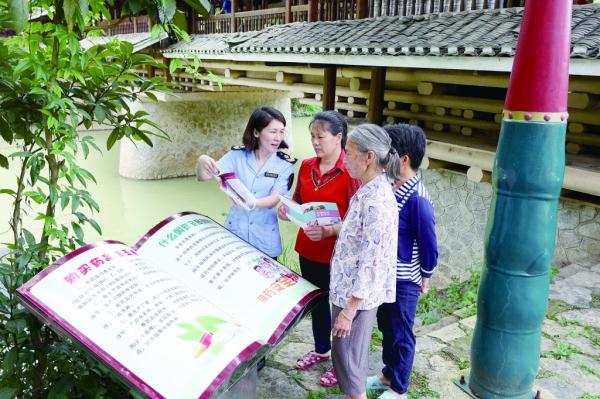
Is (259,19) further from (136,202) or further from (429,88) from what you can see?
(136,202)

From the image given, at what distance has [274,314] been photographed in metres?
1.82

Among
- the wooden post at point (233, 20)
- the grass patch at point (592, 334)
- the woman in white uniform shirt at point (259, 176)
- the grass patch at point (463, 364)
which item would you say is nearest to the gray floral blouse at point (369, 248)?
the woman in white uniform shirt at point (259, 176)

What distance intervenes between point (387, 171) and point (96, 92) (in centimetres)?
117

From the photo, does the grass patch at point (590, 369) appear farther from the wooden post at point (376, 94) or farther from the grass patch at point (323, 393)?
the wooden post at point (376, 94)

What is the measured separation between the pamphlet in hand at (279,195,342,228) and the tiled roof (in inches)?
47.1

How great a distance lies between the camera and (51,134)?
5.99 feet

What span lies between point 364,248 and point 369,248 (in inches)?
0.8

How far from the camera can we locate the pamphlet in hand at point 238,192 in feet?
7.83

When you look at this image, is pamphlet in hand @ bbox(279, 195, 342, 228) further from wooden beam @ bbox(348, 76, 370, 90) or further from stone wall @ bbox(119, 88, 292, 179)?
stone wall @ bbox(119, 88, 292, 179)

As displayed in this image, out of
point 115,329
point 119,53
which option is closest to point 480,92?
point 119,53

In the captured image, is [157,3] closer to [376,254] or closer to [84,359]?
[376,254]

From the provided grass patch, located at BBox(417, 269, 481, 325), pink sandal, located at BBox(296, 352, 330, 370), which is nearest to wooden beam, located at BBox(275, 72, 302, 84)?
grass patch, located at BBox(417, 269, 481, 325)

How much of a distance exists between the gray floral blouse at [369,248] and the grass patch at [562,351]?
1338 millimetres

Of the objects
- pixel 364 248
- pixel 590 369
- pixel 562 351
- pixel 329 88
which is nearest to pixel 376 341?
pixel 562 351
